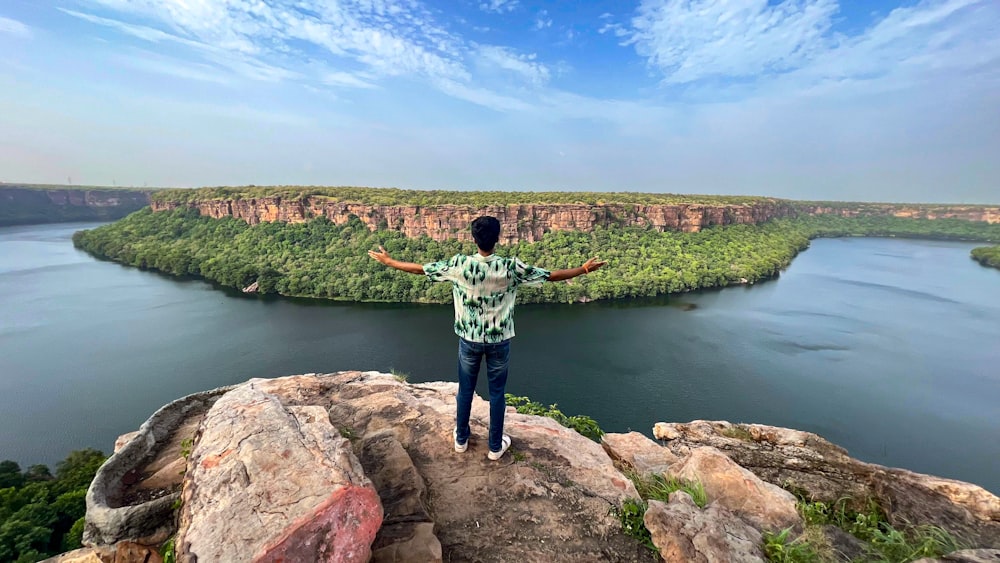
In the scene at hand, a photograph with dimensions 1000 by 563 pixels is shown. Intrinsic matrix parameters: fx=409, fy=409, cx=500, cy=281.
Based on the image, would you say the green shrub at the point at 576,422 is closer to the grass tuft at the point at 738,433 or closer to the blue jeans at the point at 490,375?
the blue jeans at the point at 490,375

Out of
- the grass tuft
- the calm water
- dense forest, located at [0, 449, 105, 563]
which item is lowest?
the calm water

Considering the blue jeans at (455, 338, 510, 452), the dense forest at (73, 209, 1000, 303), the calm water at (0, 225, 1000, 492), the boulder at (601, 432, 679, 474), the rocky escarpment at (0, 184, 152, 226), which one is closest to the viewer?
the blue jeans at (455, 338, 510, 452)

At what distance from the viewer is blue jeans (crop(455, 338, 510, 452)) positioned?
3.59 m

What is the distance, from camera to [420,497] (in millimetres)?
3361

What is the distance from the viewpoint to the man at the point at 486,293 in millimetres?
3436

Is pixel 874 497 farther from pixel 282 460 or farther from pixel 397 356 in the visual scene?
pixel 397 356

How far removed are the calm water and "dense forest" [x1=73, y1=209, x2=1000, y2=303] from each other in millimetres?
3010

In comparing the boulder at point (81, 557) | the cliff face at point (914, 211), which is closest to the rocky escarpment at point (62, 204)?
the boulder at point (81, 557)

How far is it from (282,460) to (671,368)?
2794 centimetres

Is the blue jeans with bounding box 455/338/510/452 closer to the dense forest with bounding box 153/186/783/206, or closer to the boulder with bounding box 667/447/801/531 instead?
the boulder with bounding box 667/447/801/531

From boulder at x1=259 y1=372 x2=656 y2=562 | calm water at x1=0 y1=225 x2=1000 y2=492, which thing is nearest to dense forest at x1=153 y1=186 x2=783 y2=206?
calm water at x1=0 y1=225 x2=1000 y2=492

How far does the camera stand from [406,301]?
143 ft

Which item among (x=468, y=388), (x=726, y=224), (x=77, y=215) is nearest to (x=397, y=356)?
(x=468, y=388)

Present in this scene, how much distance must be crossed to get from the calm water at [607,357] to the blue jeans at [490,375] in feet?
60.0
